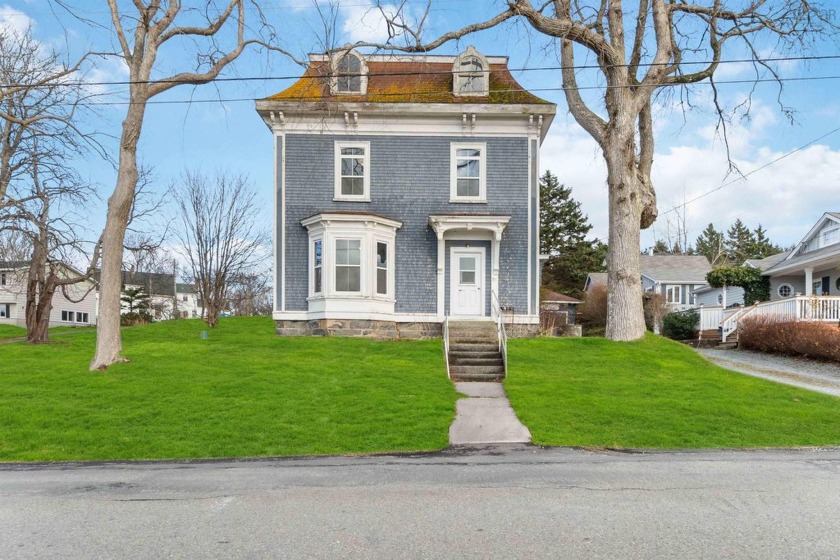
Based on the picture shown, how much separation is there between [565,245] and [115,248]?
4035 centimetres

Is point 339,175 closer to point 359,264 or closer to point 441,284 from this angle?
point 359,264

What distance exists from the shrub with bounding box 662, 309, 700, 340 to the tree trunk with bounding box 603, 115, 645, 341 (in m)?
11.9

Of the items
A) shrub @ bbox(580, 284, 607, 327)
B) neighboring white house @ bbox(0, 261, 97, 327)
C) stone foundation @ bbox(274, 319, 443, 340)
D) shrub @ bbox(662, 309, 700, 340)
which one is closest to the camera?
stone foundation @ bbox(274, 319, 443, 340)

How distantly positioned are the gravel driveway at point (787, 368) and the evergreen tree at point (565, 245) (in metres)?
26.4

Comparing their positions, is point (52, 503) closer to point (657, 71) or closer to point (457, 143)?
point (457, 143)

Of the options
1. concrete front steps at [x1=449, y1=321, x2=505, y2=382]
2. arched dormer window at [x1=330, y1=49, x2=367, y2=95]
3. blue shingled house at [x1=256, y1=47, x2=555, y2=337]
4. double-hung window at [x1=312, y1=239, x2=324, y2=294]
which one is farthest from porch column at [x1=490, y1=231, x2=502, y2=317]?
arched dormer window at [x1=330, y1=49, x2=367, y2=95]

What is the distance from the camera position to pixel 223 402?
33.6ft

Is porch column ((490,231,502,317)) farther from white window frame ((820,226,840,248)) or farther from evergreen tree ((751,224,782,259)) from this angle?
evergreen tree ((751,224,782,259))

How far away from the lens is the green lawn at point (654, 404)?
341 inches

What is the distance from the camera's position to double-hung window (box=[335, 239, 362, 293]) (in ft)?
58.3

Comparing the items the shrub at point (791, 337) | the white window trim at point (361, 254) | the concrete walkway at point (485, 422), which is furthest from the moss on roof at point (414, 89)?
the shrub at point (791, 337)

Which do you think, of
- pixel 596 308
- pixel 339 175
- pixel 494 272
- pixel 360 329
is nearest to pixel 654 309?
pixel 596 308

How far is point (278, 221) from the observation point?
18.5 metres

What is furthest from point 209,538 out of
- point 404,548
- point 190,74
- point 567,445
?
point 190,74
